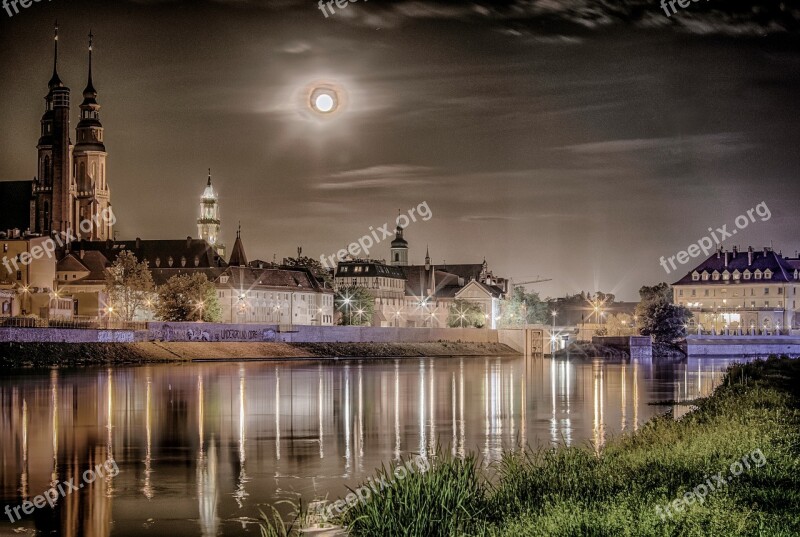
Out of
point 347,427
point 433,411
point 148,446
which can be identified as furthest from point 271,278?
point 148,446

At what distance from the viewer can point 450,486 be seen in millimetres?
18781

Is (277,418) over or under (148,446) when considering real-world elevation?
under

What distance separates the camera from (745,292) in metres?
174

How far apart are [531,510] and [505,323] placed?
157279mm

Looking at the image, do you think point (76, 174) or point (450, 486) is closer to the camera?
point (450, 486)

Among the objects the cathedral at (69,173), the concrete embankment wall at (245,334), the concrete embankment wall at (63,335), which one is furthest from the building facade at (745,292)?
the concrete embankment wall at (63,335)

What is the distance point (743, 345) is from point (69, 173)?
90779 mm

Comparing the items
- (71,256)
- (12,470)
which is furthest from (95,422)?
(71,256)

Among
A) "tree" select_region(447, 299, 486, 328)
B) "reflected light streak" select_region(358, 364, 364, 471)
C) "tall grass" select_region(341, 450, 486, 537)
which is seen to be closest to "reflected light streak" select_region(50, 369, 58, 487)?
"reflected light streak" select_region(358, 364, 364, 471)

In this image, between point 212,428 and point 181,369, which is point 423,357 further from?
point 212,428

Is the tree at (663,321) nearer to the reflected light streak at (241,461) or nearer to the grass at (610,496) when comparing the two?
the reflected light streak at (241,461)

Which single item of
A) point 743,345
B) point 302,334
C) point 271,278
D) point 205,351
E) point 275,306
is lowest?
point 743,345

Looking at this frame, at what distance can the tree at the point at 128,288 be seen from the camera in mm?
118062

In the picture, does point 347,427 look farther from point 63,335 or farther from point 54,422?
point 63,335
